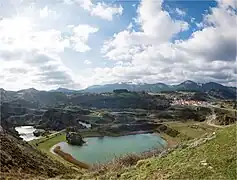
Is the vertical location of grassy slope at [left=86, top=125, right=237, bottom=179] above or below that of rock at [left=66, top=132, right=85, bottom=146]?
above

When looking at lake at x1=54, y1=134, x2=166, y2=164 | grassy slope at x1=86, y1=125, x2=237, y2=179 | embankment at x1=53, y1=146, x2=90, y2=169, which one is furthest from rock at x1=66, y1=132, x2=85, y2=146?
grassy slope at x1=86, y1=125, x2=237, y2=179

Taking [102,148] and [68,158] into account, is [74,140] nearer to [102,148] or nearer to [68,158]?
[102,148]

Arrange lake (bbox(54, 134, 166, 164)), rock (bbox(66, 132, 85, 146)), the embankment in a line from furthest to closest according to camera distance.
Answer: rock (bbox(66, 132, 85, 146)) → lake (bbox(54, 134, 166, 164)) → the embankment

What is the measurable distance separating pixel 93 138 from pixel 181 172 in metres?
140

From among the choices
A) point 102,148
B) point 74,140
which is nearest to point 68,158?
point 102,148

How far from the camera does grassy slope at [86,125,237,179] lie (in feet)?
53.7

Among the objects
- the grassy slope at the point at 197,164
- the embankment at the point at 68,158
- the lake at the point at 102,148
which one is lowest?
the lake at the point at 102,148

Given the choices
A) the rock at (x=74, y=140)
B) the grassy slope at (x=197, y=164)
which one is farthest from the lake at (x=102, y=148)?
the grassy slope at (x=197, y=164)

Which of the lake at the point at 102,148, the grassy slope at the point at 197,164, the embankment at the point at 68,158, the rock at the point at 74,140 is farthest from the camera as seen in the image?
the rock at the point at 74,140

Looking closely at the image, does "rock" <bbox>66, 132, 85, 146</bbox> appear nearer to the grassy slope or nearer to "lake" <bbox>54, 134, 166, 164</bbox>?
"lake" <bbox>54, 134, 166, 164</bbox>

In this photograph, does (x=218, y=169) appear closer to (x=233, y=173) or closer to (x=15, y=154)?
(x=233, y=173)

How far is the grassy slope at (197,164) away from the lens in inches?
644

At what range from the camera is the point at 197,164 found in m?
17.8

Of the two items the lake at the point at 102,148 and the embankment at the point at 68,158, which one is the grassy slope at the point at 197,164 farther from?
the lake at the point at 102,148
